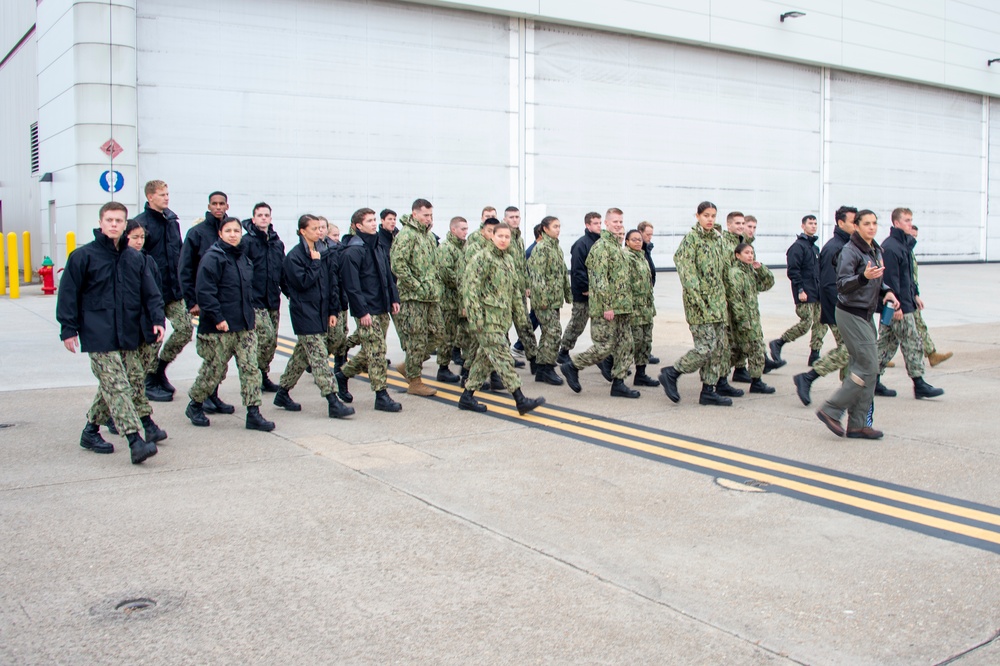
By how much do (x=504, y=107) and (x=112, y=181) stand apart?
10357mm

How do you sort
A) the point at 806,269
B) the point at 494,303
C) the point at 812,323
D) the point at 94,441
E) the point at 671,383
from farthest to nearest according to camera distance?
the point at 812,323 → the point at 806,269 → the point at 671,383 → the point at 494,303 → the point at 94,441

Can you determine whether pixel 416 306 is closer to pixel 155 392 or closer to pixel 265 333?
pixel 265 333

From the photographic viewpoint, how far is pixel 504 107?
25406mm

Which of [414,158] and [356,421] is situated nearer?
[356,421]

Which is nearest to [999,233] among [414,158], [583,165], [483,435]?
[583,165]

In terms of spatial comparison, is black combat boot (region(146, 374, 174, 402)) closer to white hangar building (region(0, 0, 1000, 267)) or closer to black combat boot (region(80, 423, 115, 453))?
black combat boot (region(80, 423, 115, 453))

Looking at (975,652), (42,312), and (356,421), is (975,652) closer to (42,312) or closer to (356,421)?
(356,421)

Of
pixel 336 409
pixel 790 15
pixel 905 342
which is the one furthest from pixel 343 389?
pixel 790 15

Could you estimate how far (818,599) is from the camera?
14.3 feet

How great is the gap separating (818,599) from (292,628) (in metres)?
2.27

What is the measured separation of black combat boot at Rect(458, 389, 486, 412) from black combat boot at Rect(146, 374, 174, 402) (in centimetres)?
286

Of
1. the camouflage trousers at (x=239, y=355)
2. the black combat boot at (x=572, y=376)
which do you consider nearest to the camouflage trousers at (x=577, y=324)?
the black combat boot at (x=572, y=376)

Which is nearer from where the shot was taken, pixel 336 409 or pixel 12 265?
pixel 336 409

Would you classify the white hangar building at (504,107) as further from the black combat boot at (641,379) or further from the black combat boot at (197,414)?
the black combat boot at (641,379)
